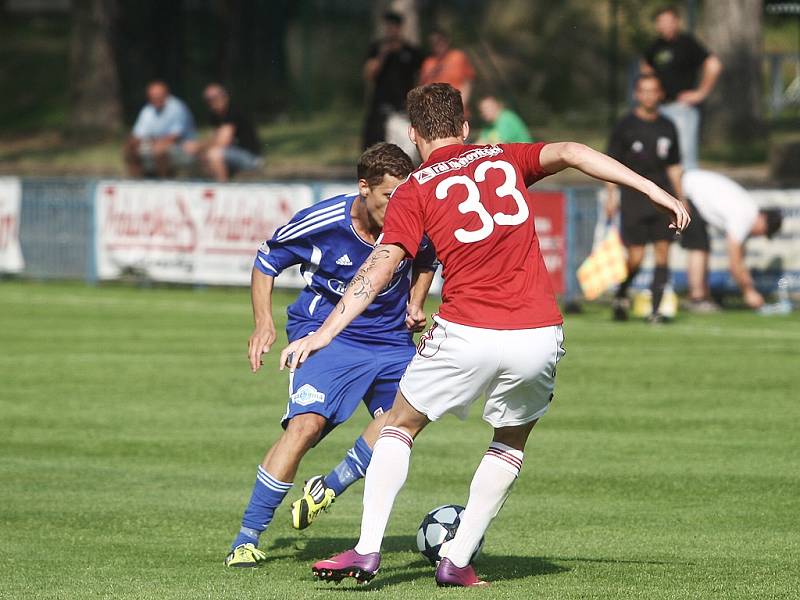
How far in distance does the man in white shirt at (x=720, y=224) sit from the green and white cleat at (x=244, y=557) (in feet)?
35.6

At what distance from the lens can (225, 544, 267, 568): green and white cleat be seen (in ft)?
22.4

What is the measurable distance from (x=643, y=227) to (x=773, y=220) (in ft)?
6.08

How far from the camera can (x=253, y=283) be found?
7184 mm

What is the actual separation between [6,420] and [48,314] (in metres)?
7.05

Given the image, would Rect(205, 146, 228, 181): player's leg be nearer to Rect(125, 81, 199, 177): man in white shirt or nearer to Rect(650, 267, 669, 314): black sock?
Rect(125, 81, 199, 177): man in white shirt

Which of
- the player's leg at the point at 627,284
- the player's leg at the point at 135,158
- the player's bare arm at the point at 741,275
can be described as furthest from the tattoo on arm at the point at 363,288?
the player's leg at the point at 135,158

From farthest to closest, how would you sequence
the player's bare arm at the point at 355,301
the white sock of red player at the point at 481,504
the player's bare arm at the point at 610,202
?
the player's bare arm at the point at 610,202 → the white sock of red player at the point at 481,504 → the player's bare arm at the point at 355,301

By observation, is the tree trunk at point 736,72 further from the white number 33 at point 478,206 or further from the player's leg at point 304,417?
the white number 33 at point 478,206

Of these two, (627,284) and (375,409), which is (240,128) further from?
(375,409)

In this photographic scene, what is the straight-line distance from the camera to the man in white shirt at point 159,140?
79.8ft

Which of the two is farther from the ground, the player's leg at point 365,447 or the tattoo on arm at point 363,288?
the tattoo on arm at point 363,288

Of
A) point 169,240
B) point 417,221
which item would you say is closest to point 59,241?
point 169,240

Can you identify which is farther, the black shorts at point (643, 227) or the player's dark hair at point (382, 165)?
the black shorts at point (643, 227)

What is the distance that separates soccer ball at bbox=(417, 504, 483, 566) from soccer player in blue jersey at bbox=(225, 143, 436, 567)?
0.42m
